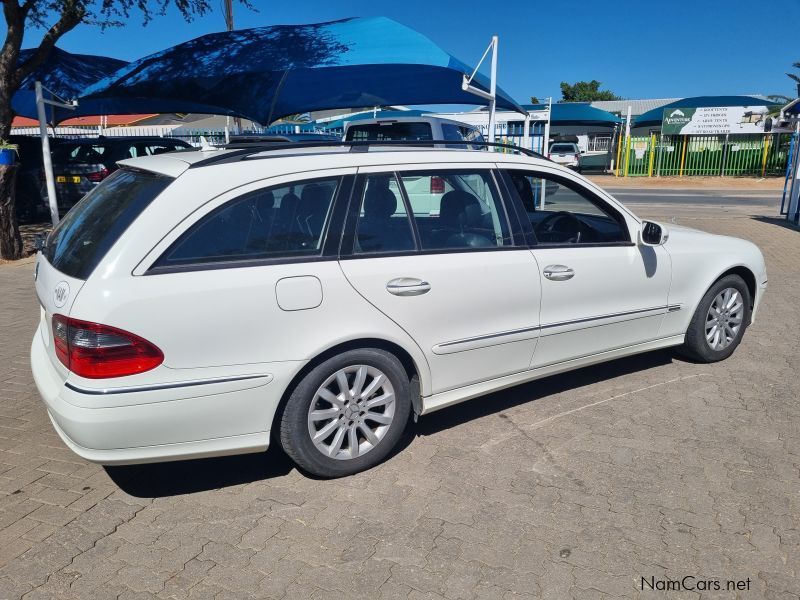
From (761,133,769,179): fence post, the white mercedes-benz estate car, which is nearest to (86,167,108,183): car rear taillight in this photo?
the white mercedes-benz estate car

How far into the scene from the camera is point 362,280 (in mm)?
3277

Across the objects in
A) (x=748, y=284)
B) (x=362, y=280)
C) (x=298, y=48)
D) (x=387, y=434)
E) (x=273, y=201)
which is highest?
(x=298, y=48)

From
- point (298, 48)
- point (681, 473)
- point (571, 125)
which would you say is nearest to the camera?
point (681, 473)

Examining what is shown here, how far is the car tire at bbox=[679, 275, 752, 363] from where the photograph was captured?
16.0ft

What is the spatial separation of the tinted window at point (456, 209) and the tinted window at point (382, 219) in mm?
86

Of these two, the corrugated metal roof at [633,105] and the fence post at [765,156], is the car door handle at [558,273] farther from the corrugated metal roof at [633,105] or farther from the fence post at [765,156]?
the corrugated metal roof at [633,105]

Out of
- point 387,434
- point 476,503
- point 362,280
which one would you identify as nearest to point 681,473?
point 476,503

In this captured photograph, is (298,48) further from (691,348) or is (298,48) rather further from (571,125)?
(571,125)

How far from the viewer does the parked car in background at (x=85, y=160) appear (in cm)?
1255

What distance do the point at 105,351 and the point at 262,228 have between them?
0.91 meters

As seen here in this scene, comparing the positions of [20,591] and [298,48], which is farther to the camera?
[298,48]

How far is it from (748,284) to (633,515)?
2.96m

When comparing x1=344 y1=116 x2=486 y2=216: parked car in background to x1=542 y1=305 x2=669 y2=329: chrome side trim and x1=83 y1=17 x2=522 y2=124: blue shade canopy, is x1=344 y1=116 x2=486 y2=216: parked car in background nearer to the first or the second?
x1=83 y1=17 x2=522 y2=124: blue shade canopy

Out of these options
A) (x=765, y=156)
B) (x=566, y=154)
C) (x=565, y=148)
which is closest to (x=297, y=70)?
(x=566, y=154)
